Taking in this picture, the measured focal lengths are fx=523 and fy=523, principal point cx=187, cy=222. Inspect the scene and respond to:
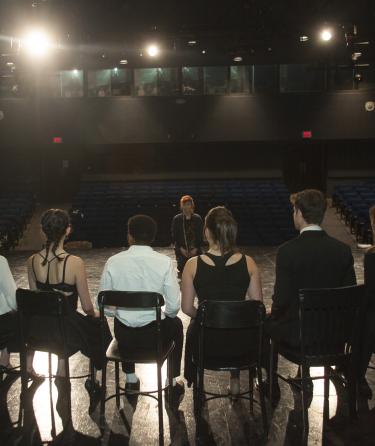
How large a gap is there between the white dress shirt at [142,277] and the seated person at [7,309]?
2.10 feet

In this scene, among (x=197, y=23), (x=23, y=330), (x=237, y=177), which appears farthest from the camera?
(x=237, y=177)

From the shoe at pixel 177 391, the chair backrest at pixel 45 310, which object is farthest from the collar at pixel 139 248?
the shoe at pixel 177 391

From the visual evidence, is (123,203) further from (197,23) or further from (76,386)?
(76,386)

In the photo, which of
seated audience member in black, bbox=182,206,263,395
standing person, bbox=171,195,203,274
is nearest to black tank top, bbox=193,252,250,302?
seated audience member in black, bbox=182,206,263,395

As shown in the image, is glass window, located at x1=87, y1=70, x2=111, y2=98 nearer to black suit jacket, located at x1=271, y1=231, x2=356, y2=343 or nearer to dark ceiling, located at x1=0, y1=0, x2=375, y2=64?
dark ceiling, located at x1=0, y1=0, x2=375, y2=64

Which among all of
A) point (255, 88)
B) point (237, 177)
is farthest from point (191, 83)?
point (237, 177)

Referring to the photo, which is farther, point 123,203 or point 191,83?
point 191,83

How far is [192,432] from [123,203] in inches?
413

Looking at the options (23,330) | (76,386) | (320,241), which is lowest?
(76,386)

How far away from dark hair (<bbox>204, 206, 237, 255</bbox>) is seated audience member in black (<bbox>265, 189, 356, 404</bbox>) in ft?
→ 1.07

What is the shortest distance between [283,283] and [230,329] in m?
0.45

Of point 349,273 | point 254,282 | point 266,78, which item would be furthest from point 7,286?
point 266,78

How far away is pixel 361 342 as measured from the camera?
3.54 m

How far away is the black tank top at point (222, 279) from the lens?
339cm
